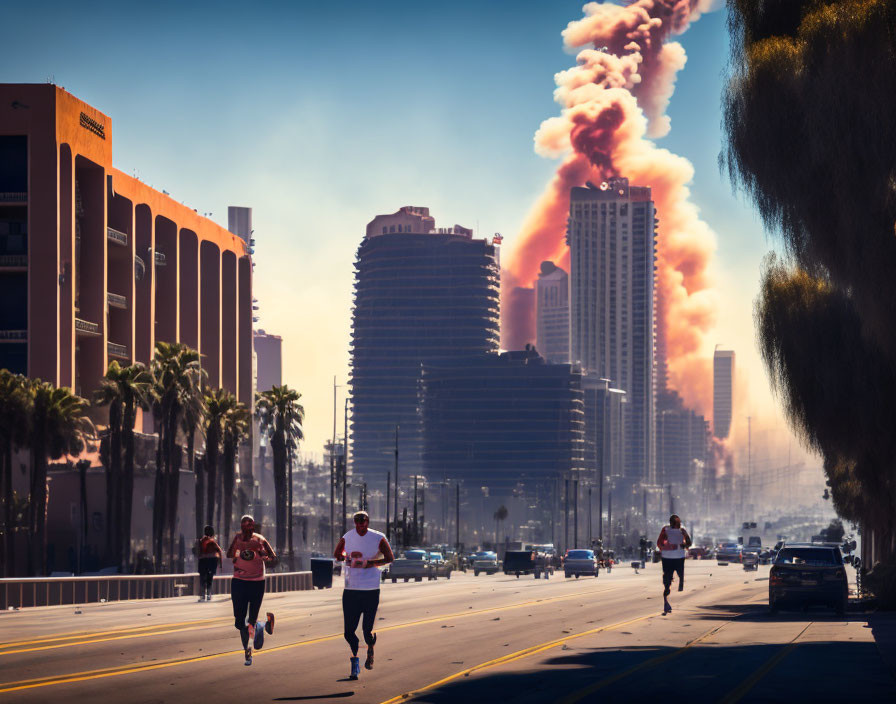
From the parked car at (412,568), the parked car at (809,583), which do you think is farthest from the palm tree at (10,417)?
the parked car at (809,583)

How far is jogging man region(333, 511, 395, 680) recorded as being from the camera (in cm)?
1772

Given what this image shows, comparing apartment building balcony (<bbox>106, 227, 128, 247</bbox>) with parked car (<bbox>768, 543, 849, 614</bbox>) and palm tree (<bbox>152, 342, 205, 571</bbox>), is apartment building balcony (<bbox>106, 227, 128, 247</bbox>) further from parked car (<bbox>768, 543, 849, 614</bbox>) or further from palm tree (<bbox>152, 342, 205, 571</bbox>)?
parked car (<bbox>768, 543, 849, 614</bbox>)

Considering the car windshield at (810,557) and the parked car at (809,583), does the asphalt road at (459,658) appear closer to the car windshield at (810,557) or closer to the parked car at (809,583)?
the parked car at (809,583)

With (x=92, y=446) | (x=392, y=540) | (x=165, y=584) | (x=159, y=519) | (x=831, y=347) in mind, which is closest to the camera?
(x=831, y=347)

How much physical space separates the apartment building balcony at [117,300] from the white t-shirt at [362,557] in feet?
309

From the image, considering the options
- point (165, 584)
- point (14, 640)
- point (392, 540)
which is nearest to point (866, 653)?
point (14, 640)

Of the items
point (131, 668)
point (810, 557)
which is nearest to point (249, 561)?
point (131, 668)

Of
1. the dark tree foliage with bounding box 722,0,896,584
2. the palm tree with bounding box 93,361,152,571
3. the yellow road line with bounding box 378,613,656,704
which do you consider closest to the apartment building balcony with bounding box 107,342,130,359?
the palm tree with bounding box 93,361,152,571

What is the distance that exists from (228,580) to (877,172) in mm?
33974

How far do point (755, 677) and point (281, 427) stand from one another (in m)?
86.5

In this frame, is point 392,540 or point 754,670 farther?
point 392,540

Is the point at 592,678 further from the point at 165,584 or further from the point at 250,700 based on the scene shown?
the point at 165,584

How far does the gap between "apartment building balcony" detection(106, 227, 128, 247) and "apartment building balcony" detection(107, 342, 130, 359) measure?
7.65 meters

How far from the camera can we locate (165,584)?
50.5 metres
